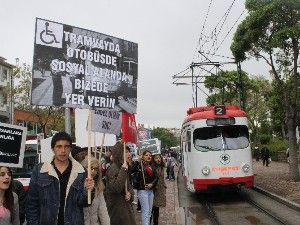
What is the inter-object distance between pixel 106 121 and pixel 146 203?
8.63ft

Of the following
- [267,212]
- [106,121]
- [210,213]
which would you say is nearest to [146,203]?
[106,121]

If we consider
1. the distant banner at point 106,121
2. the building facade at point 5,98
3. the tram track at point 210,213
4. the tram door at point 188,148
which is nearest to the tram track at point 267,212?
the tram track at point 210,213

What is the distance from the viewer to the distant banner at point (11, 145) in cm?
579

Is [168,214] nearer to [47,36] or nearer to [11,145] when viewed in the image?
[47,36]

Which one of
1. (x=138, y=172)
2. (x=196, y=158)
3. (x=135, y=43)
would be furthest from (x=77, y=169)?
(x=196, y=158)

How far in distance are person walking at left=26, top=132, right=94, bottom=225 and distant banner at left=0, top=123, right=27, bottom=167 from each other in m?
0.77

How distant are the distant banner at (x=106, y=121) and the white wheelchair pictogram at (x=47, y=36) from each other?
1.26 metres

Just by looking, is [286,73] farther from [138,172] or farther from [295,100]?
[138,172]

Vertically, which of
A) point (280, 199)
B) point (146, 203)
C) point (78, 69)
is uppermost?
point (78, 69)

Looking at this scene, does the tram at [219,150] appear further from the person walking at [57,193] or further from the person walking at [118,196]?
the person walking at [57,193]

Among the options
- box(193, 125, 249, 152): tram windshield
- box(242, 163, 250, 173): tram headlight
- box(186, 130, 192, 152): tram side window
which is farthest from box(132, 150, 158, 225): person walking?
box(186, 130, 192, 152): tram side window

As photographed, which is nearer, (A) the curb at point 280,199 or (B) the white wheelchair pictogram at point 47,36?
(B) the white wheelchair pictogram at point 47,36

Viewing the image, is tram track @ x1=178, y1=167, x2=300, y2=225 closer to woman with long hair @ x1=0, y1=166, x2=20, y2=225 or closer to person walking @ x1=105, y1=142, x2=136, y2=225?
person walking @ x1=105, y1=142, x2=136, y2=225

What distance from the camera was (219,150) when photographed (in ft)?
54.4
